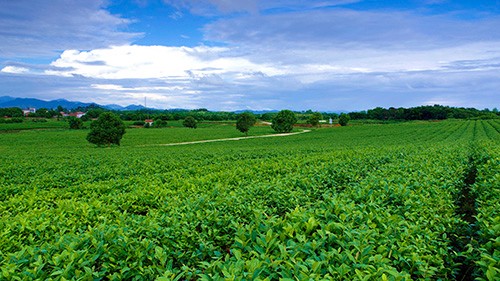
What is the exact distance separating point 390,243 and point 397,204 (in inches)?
83.2

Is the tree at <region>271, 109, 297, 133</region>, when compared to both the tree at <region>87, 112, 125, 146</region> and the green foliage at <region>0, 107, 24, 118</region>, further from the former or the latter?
the green foliage at <region>0, 107, 24, 118</region>

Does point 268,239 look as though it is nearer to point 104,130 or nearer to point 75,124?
Answer: point 104,130

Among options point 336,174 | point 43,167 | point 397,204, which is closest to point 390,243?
point 397,204

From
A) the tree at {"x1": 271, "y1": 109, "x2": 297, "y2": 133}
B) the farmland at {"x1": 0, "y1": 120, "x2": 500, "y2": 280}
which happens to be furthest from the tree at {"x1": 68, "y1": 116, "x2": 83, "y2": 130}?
the farmland at {"x1": 0, "y1": 120, "x2": 500, "y2": 280}

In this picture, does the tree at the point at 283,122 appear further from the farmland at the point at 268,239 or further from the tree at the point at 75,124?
the farmland at the point at 268,239

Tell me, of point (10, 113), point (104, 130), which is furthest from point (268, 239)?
point (10, 113)

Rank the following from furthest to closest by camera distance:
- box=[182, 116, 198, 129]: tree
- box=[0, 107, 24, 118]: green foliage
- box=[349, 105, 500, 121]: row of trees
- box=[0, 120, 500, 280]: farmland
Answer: box=[0, 107, 24, 118]: green foliage, box=[349, 105, 500, 121]: row of trees, box=[182, 116, 198, 129]: tree, box=[0, 120, 500, 280]: farmland

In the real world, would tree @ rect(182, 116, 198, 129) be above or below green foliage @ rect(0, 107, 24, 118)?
below

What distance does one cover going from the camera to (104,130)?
53219mm

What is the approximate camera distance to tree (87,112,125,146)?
175ft

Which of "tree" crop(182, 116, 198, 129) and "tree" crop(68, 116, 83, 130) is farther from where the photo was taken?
"tree" crop(182, 116, 198, 129)

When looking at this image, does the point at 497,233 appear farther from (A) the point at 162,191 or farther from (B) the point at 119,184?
(B) the point at 119,184

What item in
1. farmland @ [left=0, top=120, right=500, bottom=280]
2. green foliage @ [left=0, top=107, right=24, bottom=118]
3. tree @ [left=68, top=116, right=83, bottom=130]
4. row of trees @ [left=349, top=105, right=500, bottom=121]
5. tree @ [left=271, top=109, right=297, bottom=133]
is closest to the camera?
farmland @ [left=0, top=120, right=500, bottom=280]

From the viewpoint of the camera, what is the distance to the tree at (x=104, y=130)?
175 feet
